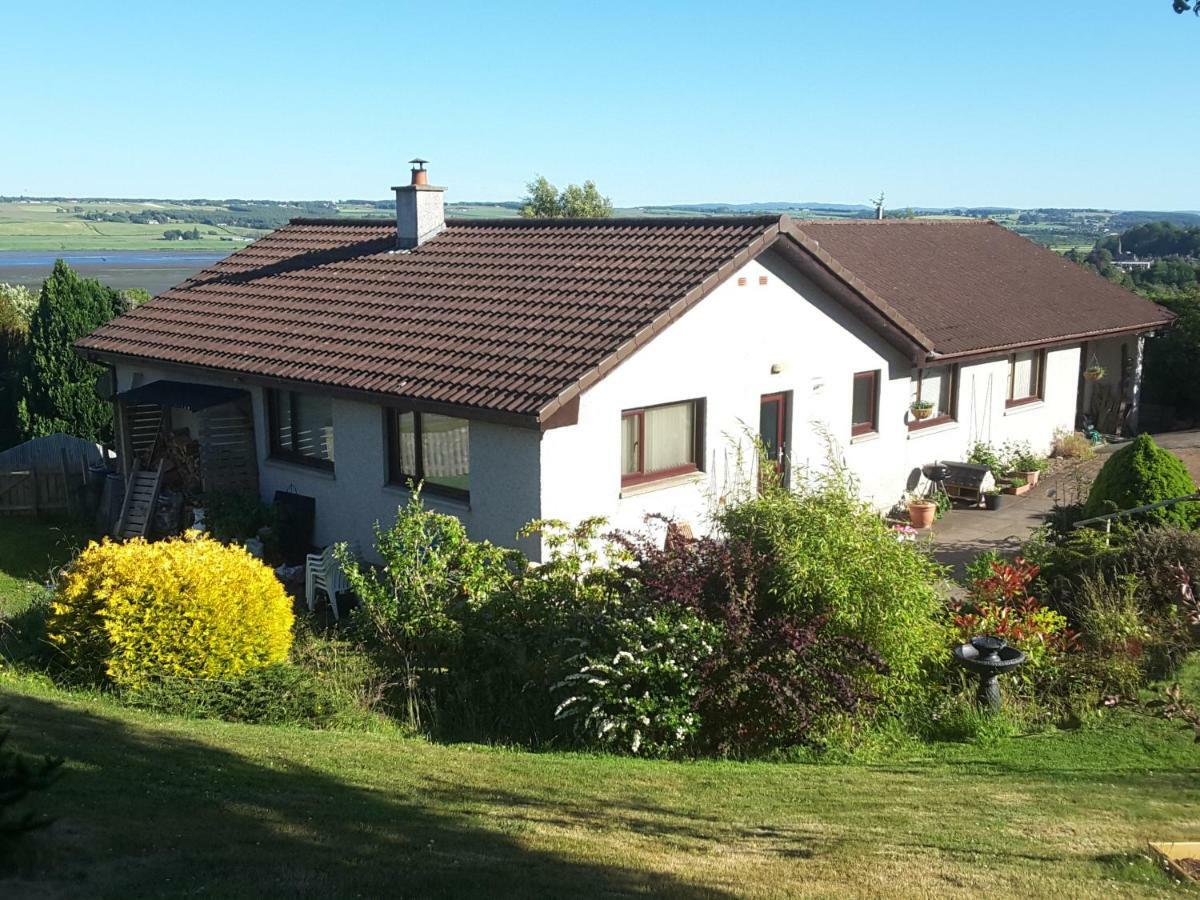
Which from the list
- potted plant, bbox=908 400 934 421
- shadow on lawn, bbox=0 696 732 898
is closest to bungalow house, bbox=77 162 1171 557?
potted plant, bbox=908 400 934 421

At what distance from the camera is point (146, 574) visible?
37.0 ft

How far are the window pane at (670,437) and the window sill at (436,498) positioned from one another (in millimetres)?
2611

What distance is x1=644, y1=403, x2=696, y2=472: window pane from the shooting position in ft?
51.5

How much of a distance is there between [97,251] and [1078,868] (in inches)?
6424

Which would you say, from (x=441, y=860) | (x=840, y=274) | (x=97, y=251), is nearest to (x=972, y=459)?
(x=840, y=274)

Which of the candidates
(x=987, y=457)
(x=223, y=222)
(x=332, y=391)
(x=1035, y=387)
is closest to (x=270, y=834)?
(x=332, y=391)

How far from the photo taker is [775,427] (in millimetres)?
17703

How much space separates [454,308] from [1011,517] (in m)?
10.3

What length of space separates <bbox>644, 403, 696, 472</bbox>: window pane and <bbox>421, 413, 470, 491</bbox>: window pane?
2493 mm

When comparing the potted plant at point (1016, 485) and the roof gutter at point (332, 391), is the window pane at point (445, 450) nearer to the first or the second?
the roof gutter at point (332, 391)

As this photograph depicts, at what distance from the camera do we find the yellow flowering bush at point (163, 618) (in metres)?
11.0

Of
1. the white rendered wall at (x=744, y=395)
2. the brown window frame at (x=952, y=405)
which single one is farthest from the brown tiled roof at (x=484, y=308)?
the brown window frame at (x=952, y=405)

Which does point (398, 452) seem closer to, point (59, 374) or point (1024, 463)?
point (59, 374)

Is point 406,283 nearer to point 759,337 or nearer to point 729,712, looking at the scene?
point 759,337
